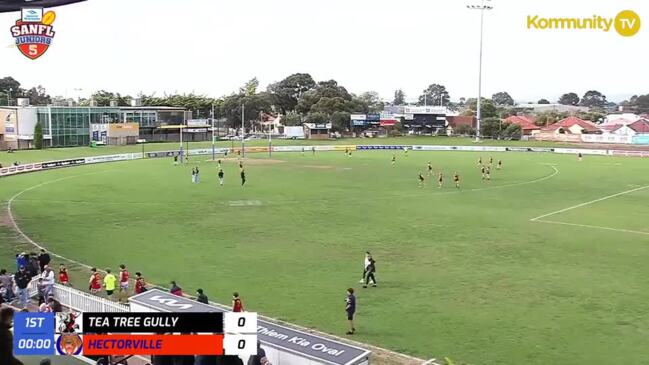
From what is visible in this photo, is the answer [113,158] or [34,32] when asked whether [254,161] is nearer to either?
[113,158]

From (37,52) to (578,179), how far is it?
53.9 metres

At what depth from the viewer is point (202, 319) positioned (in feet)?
21.7

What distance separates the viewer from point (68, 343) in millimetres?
7938

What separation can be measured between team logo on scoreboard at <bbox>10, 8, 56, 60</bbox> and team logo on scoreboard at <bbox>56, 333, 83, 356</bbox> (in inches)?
2284

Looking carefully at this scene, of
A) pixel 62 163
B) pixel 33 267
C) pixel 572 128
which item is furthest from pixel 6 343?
pixel 572 128

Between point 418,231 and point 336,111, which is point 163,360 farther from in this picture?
point 336,111

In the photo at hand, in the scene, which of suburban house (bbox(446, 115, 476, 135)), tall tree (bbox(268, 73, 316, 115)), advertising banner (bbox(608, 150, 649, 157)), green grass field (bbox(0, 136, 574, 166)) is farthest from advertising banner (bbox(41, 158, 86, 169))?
tall tree (bbox(268, 73, 316, 115))

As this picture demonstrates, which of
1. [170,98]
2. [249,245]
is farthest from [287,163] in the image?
[170,98]

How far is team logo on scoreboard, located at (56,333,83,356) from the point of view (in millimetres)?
7743

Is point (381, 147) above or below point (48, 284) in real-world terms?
above

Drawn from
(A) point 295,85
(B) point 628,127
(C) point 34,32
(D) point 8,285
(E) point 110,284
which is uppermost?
(A) point 295,85

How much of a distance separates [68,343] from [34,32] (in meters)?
59.6
